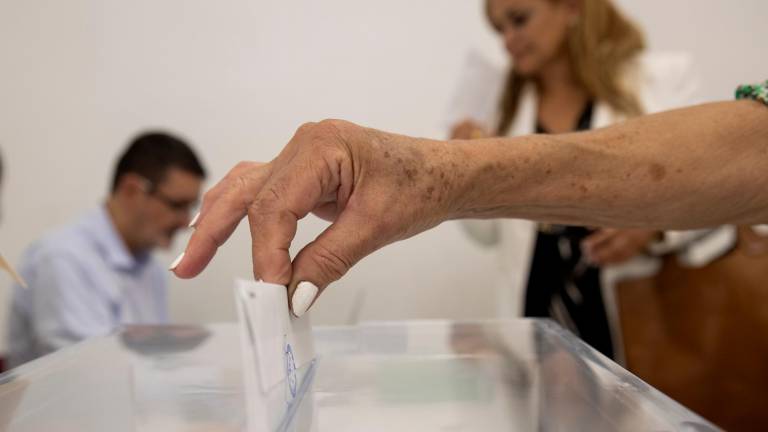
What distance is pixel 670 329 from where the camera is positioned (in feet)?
3.51

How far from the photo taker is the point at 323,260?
0.46 meters

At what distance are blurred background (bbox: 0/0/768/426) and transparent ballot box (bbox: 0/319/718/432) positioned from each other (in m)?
0.72

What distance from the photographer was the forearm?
1.93ft

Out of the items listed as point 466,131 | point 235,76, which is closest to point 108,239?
point 235,76

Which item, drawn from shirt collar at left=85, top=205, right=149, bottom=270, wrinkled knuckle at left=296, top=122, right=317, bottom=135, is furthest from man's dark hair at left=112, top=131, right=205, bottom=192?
wrinkled knuckle at left=296, top=122, right=317, bottom=135

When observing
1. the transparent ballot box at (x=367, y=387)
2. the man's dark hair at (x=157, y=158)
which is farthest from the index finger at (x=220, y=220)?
the man's dark hair at (x=157, y=158)

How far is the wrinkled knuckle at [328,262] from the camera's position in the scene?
1.52ft

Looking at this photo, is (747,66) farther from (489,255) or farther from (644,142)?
(644,142)

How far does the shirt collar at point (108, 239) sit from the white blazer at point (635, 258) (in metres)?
0.78

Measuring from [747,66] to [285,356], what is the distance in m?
1.67

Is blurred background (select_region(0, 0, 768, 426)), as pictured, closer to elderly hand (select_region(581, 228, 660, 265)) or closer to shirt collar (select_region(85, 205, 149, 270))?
shirt collar (select_region(85, 205, 149, 270))

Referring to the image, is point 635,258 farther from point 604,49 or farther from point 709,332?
point 604,49

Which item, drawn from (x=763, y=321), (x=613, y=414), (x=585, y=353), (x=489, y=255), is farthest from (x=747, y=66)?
(x=613, y=414)

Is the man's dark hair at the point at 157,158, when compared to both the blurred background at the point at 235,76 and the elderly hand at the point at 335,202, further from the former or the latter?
the elderly hand at the point at 335,202
